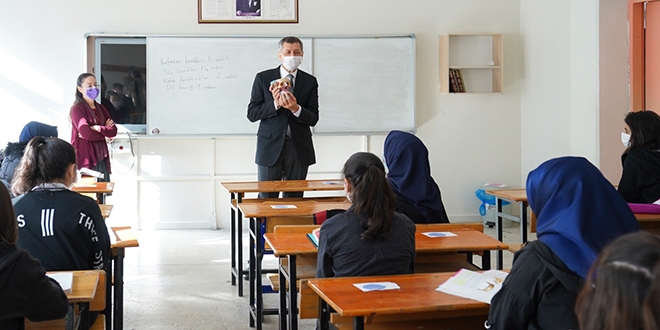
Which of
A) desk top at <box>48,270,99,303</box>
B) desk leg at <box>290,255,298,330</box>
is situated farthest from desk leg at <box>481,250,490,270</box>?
desk top at <box>48,270,99,303</box>

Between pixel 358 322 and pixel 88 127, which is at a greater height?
pixel 88 127

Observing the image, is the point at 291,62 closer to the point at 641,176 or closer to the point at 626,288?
the point at 641,176

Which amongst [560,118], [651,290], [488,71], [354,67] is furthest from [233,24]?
[651,290]

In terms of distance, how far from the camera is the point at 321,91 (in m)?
7.63

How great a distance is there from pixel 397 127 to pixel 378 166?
16.2ft

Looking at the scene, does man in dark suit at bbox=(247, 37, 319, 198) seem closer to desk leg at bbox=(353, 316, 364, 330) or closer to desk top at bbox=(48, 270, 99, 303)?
desk top at bbox=(48, 270, 99, 303)

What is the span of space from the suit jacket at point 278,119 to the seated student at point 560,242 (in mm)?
3433

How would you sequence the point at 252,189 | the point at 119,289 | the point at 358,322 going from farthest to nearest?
1. the point at 252,189
2. the point at 119,289
3. the point at 358,322

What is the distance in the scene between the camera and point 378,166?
2902 mm

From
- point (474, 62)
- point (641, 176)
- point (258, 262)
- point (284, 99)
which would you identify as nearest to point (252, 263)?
point (258, 262)

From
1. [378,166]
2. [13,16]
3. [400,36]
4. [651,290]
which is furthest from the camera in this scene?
[400,36]

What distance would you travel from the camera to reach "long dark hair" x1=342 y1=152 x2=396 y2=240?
2754 mm

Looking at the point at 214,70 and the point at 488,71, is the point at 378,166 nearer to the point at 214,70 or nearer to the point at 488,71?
the point at 214,70

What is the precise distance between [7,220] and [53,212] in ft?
2.76
